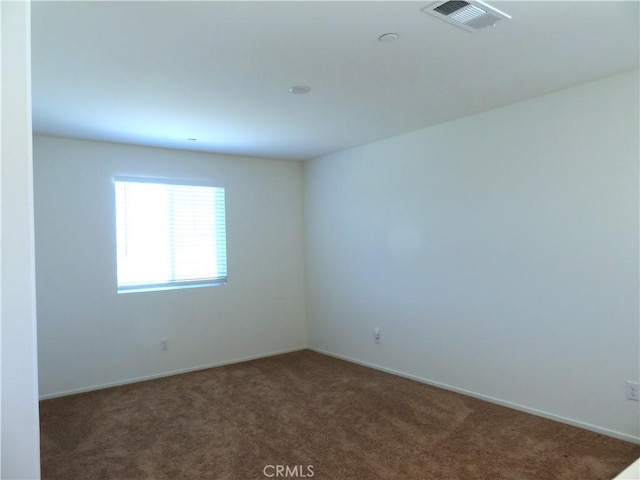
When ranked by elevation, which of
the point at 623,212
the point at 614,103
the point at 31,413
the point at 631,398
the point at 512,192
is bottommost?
the point at 631,398

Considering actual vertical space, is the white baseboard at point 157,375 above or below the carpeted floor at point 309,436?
above

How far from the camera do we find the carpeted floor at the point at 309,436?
8.63ft

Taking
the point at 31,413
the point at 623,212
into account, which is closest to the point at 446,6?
the point at 623,212

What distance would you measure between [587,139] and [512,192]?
64 cm

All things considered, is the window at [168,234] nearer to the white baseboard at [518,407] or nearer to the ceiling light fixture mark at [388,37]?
the white baseboard at [518,407]

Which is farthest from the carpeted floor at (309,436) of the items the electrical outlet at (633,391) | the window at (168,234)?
the window at (168,234)

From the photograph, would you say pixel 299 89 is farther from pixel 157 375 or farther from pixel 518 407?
pixel 157 375

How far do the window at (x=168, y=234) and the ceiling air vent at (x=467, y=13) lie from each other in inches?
138

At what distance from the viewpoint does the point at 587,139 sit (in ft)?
9.97

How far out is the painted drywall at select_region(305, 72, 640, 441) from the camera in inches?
115

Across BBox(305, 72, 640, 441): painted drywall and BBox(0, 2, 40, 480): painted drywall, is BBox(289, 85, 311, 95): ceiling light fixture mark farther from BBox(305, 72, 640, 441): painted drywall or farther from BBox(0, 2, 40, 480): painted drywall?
BBox(0, 2, 40, 480): painted drywall

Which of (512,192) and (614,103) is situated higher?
(614,103)

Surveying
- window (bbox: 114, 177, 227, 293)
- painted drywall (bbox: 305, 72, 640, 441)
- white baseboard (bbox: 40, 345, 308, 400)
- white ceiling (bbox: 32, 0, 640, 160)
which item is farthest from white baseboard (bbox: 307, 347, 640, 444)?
white ceiling (bbox: 32, 0, 640, 160)

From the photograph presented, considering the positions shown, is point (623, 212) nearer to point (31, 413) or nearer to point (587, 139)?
point (587, 139)
